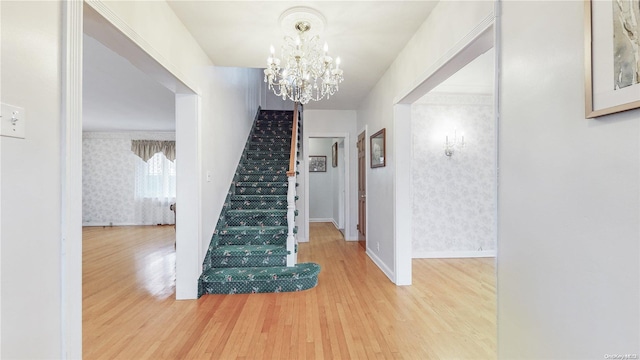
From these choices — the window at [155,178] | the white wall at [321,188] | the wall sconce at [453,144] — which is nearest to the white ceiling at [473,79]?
the wall sconce at [453,144]

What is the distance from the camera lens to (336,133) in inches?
214

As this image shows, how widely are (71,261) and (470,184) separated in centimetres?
461

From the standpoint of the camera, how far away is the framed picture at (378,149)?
3541mm

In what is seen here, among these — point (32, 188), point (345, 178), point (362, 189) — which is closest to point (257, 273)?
point (32, 188)

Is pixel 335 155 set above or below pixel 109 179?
above

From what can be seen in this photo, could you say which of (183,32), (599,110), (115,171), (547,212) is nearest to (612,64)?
(599,110)

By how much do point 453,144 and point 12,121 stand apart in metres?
4.53

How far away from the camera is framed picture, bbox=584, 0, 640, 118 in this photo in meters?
0.83

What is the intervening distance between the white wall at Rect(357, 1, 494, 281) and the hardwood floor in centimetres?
54

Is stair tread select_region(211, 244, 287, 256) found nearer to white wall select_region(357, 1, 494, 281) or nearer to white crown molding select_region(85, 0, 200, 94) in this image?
white wall select_region(357, 1, 494, 281)

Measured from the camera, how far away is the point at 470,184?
4.19 m

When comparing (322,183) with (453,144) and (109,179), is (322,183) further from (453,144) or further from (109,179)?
(109,179)

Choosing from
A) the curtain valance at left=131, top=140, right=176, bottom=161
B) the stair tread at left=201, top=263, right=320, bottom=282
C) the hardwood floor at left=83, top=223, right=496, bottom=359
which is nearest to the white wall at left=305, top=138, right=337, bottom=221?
the hardwood floor at left=83, top=223, right=496, bottom=359

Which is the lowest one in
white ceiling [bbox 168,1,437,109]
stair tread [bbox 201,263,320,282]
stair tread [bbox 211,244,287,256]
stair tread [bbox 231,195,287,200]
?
stair tread [bbox 201,263,320,282]
